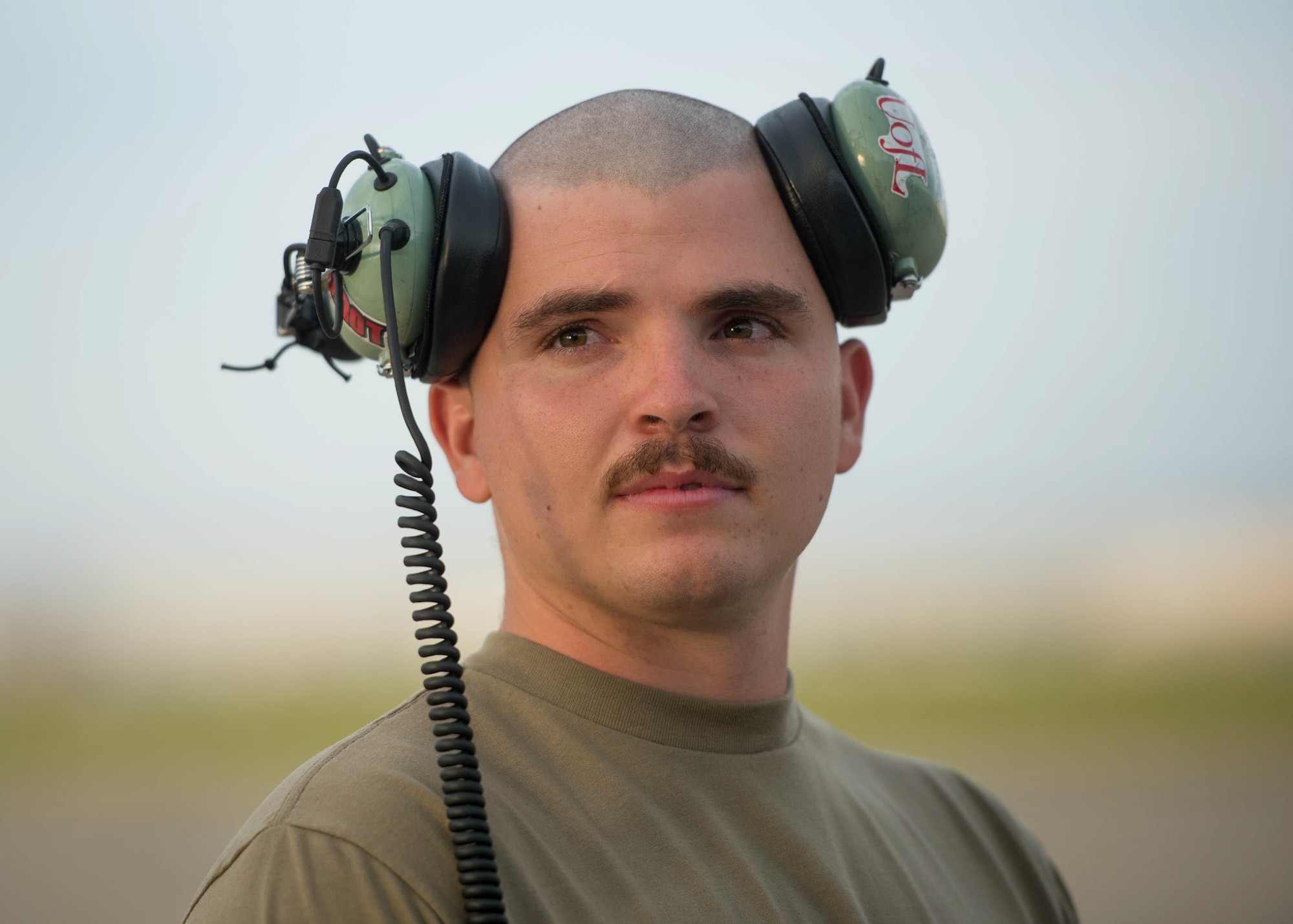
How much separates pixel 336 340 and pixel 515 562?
0.56 m

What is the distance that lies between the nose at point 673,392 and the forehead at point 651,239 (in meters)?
0.11

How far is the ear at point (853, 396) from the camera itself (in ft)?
8.13

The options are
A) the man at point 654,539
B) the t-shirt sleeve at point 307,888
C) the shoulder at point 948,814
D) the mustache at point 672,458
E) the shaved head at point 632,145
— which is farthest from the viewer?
the shoulder at point 948,814

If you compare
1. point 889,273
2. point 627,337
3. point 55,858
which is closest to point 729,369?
point 627,337

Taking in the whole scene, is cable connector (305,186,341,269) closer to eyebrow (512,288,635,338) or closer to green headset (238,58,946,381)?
green headset (238,58,946,381)

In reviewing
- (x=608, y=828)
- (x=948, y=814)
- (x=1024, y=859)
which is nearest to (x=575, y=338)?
(x=608, y=828)

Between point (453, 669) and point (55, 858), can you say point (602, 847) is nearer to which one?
point (453, 669)

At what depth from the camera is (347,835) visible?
157 cm

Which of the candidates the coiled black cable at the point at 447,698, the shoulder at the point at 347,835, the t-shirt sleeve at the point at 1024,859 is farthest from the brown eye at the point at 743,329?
the t-shirt sleeve at the point at 1024,859

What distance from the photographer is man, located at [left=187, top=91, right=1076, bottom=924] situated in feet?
6.02

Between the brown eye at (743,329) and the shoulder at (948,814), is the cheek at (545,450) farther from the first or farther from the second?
the shoulder at (948,814)

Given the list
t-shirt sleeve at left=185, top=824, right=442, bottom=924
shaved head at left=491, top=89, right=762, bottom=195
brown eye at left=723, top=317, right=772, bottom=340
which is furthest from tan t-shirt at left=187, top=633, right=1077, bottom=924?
shaved head at left=491, top=89, right=762, bottom=195

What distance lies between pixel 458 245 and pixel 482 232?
58 millimetres

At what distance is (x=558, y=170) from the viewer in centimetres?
217
